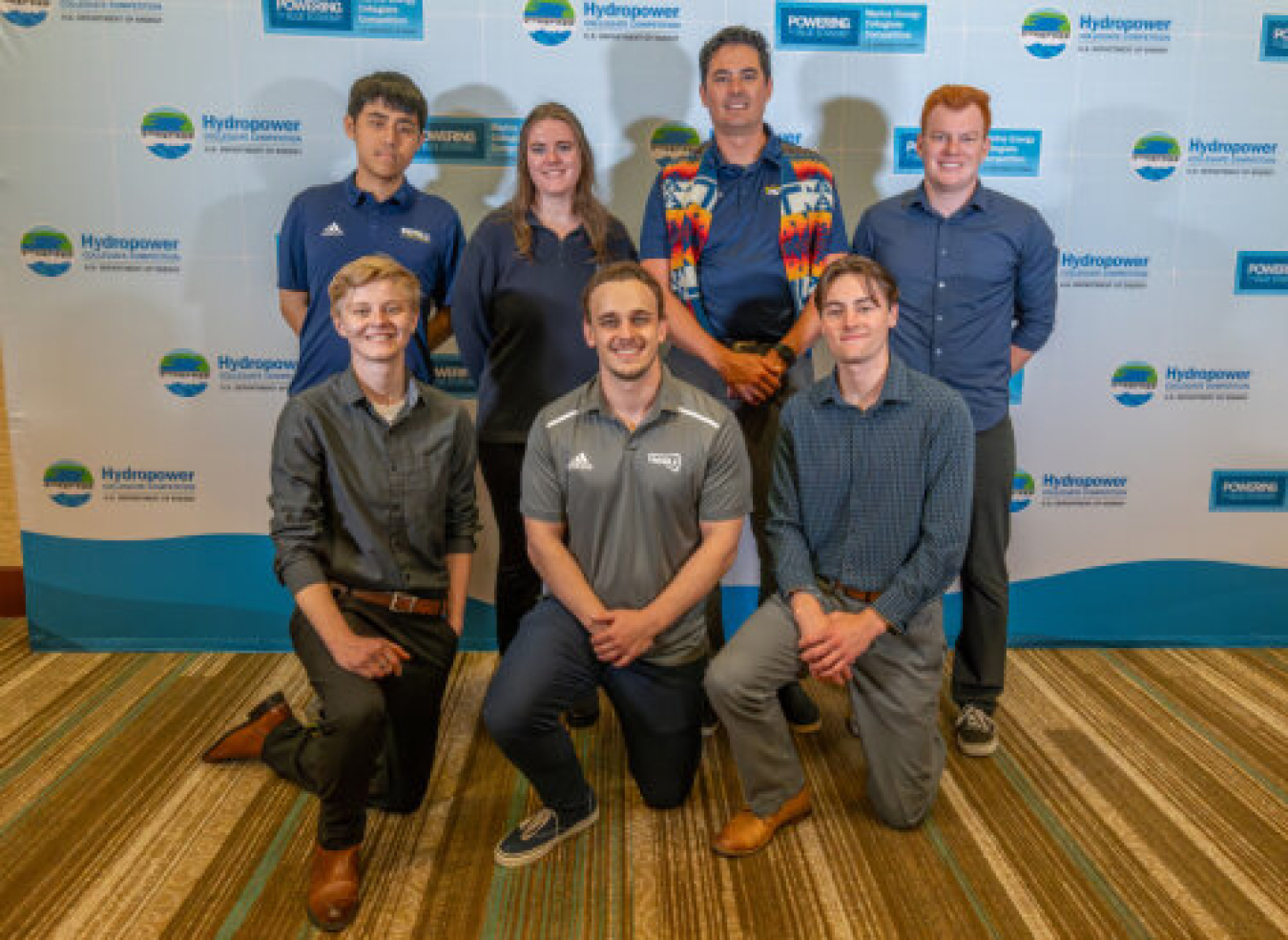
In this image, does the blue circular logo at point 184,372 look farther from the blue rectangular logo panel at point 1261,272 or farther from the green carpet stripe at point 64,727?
the blue rectangular logo panel at point 1261,272

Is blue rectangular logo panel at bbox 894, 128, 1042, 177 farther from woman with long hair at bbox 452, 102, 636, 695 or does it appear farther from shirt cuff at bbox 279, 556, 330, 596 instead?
shirt cuff at bbox 279, 556, 330, 596

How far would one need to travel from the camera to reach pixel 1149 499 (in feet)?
11.7

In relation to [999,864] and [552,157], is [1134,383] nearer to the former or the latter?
[999,864]

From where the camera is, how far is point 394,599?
2383 millimetres

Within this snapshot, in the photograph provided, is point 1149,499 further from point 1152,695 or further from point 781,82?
point 781,82

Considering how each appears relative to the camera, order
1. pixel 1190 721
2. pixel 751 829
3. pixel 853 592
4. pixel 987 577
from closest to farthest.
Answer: pixel 751 829 → pixel 853 592 → pixel 987 577 → pixel 1190 721

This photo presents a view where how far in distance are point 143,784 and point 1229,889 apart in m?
2.60

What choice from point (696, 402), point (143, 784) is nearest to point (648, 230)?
point (696, 402)

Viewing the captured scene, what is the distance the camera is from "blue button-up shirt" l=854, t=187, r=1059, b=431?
9.14ft

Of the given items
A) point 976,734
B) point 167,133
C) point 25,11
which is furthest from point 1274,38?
point 25,11

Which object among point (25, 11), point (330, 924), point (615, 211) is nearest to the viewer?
point (330, 924)

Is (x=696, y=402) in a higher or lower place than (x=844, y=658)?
higher

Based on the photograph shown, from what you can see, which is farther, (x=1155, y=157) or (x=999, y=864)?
(x=1155, y=157)

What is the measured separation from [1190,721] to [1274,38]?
220 cm
